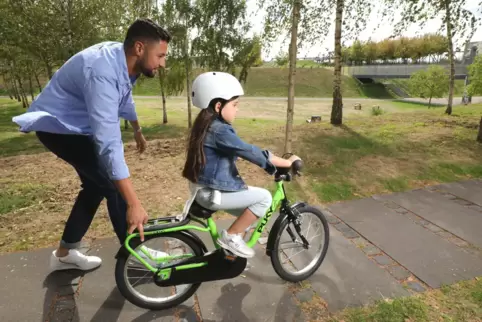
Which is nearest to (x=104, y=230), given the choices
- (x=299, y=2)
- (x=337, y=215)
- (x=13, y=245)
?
(x=13, y=245)

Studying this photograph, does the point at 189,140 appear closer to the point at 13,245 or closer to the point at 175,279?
the point at 175,279

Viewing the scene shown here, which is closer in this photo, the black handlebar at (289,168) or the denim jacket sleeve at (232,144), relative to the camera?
the denim jacket sleeve at (232,144)

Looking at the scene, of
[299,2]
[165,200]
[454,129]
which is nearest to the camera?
A: [165,200]

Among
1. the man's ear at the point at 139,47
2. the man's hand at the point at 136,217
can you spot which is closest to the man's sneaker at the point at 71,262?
the man's hand at the point at 136,217

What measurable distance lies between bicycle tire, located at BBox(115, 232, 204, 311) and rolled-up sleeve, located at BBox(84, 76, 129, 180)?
2.22 ft

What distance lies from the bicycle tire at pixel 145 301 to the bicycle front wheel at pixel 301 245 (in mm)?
706

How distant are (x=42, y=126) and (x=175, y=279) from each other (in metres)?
1.53

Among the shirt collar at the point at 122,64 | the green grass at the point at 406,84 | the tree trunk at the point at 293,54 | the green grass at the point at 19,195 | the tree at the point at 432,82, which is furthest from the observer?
the green grass at the point at 406,84

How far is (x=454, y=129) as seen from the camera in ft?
30.8

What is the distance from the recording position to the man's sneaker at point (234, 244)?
2.45 m

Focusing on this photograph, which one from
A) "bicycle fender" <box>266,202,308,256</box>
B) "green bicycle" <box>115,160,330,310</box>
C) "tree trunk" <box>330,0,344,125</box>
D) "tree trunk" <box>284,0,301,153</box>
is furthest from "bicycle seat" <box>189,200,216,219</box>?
"tree trunk" <box>330,0,344,125</box>

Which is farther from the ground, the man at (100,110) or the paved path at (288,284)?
the man at (100,110)

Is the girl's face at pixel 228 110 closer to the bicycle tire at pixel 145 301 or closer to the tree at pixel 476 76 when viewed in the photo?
the bicycle tire at pixel 145 301

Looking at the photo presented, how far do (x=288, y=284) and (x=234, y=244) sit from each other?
0.77 metres
